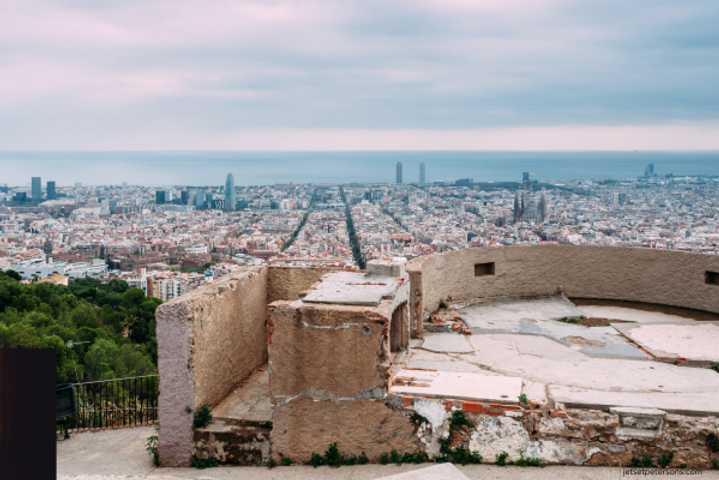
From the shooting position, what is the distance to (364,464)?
6277 mm

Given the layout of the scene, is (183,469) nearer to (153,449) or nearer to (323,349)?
(153,449)

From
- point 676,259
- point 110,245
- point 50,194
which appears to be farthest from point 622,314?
point 50,194

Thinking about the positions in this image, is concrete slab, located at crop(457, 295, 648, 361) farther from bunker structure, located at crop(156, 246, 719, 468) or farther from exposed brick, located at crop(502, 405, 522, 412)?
exposed brick, located at crop(502, 405, 522, 412)

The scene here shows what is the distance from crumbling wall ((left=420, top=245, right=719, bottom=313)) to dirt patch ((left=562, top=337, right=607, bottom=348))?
2.60m

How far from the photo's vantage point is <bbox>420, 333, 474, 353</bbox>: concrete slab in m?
8.40

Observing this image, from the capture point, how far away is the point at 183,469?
6766mm

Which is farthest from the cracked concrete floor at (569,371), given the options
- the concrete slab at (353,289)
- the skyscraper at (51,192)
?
the skyscraper at (51,192)

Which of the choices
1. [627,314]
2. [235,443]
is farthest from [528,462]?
[627,314]

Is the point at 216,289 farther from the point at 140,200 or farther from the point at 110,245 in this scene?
the point at 140,200

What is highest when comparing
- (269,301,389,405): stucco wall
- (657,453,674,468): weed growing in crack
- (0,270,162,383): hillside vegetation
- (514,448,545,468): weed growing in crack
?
(269,301,389,405): stucco wall

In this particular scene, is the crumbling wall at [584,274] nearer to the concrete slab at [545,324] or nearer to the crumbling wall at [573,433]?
the concrete slab at [545,324]

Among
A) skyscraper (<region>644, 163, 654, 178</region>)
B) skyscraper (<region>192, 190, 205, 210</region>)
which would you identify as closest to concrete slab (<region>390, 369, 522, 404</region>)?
skyscraper (<region>644, 163, 654, 178</region>)

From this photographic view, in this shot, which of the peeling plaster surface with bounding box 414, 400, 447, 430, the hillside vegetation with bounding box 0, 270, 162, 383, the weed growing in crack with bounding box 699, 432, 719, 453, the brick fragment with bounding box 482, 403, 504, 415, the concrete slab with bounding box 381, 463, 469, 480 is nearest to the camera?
the concrete slab with bounding box 381, 463, 469, 480

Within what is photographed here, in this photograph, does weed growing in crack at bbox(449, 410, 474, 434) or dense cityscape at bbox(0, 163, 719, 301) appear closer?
weed growing in crack at bbox(449, 410, 474, 434)
